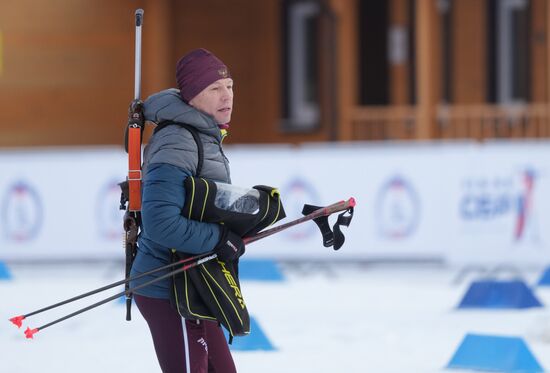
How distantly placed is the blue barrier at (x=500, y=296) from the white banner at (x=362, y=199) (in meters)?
2.82

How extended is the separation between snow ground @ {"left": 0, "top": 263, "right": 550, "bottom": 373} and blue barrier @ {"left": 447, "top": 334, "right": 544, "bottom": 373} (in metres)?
0.17

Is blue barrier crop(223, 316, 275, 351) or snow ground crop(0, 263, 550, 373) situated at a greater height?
blue barrier crop(223, 316, 275, 351)

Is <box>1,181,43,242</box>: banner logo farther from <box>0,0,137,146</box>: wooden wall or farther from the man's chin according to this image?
the man's chin

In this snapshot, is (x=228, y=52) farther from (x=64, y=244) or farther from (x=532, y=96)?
(x=64, y=244)

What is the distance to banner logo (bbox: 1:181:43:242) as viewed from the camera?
13750 millimetres

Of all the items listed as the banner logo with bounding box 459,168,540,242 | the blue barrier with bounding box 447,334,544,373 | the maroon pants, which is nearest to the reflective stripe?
the maroon pants

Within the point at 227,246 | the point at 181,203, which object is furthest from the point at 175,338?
the point at 181,203

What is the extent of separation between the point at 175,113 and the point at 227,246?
472mm

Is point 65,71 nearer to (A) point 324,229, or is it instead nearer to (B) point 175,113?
(A) point 324,229

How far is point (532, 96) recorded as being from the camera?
1923 cm

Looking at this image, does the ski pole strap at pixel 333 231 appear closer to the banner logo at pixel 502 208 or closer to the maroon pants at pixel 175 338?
the maroon pants at pixel 175 338

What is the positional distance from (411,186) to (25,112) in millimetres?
8426

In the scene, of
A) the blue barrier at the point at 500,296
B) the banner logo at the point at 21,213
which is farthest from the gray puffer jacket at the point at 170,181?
the banner logo at the point at 21,213

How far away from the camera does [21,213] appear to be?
13773mm
